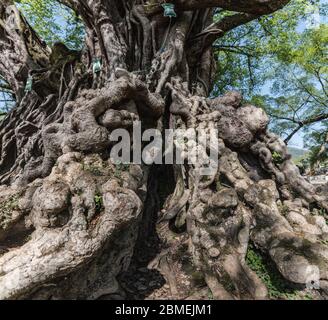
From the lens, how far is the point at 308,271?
198cm

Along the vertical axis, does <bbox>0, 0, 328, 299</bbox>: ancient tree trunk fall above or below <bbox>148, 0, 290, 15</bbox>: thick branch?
below

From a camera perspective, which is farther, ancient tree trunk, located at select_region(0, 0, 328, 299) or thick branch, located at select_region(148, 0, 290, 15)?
thick branch, located at select_region(148, 0, 290, 15)

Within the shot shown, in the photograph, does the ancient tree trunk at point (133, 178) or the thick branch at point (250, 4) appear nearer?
the ancient tree trunk at point (133, 178)

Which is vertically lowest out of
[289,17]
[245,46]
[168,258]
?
[168,258]

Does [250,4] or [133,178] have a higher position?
[250,4]

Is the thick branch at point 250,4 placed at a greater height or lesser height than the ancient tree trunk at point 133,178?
greater

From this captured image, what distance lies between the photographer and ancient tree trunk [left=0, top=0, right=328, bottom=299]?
2037mm

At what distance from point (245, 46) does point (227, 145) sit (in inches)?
255

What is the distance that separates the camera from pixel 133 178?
8.65 ft

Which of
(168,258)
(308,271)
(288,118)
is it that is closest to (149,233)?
(168,258)

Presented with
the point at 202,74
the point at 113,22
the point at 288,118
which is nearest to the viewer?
the point at 113,22

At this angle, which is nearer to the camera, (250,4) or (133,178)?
(133,178)

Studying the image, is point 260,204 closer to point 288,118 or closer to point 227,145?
point 227,145

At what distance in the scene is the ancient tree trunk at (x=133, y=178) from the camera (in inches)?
80.2
